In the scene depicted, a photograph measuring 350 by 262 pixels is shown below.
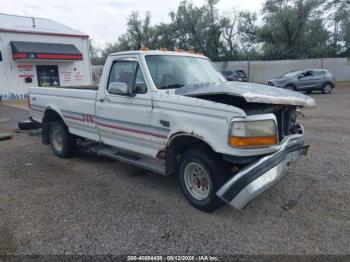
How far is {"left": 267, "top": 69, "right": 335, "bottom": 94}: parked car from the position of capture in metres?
19.5

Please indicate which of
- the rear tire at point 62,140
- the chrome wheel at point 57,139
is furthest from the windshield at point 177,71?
the chrome wheel at point 57,139

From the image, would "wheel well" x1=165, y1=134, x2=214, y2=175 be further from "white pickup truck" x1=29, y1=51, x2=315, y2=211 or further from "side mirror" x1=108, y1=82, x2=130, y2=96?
"side mirror" x1=108, y1=82, x2=130, y2=96

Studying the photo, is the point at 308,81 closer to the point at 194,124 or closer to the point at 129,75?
the point at 129,75

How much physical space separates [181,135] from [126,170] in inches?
83.4

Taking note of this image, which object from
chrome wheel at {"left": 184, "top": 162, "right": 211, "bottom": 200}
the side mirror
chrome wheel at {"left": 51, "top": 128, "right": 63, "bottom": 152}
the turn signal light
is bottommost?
chrome wheel at {"left": 184, "top": 162, "right": 211, "bottom": 200}

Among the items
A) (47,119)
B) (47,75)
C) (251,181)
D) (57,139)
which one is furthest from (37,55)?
(251,181)

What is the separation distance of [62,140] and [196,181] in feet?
11.8

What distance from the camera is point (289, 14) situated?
110 feet

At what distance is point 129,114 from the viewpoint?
14.8ft

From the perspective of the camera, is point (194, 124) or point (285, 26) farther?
point (285, 26)

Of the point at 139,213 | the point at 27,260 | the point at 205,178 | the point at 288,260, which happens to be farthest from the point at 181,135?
the point at 27,260

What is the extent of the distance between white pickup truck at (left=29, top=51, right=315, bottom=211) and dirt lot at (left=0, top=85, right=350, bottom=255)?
0.42m

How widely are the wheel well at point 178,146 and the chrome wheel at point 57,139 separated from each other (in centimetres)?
323

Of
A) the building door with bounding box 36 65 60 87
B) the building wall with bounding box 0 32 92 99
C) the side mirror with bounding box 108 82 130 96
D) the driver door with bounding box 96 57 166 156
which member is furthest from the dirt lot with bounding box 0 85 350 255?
the building door with bounding box 36 65 60 87
